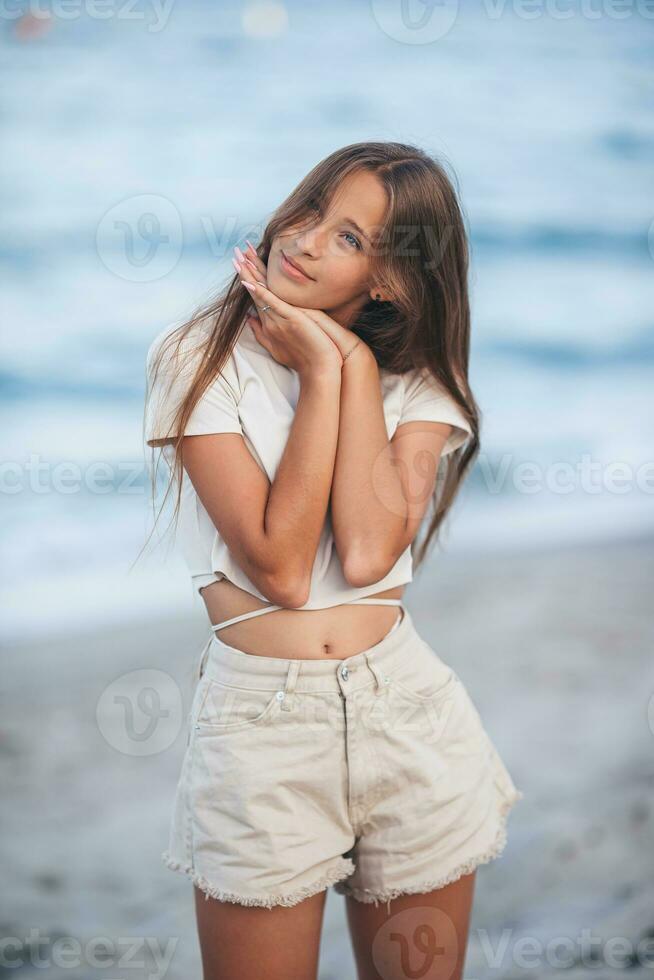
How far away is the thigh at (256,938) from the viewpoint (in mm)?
1305

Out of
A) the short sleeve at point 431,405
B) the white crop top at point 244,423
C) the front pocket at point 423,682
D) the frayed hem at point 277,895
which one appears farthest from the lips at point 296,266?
the frayed hem at point 277,895

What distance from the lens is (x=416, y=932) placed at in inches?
53.8

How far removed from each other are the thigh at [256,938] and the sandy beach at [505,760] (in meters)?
1.09

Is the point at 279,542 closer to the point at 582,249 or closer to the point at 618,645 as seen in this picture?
the point at 618,645

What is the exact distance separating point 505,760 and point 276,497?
2283mm

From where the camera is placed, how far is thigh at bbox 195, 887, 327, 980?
1.30 metres

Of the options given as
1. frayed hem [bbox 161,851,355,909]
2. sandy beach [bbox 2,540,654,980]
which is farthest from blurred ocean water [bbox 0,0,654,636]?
frayed hem [bbox 161,851,355,909]

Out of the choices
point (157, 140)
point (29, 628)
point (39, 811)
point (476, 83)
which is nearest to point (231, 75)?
point (157, 140)

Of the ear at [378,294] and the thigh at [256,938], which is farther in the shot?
the ear at [378,294]

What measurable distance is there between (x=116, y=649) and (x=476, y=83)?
4.11 m

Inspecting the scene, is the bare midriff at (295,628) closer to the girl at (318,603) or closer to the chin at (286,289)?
the girl at (318,603)

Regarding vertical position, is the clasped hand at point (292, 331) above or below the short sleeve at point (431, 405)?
above

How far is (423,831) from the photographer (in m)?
1.35

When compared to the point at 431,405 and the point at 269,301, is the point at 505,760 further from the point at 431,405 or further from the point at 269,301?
the point at 269,301
